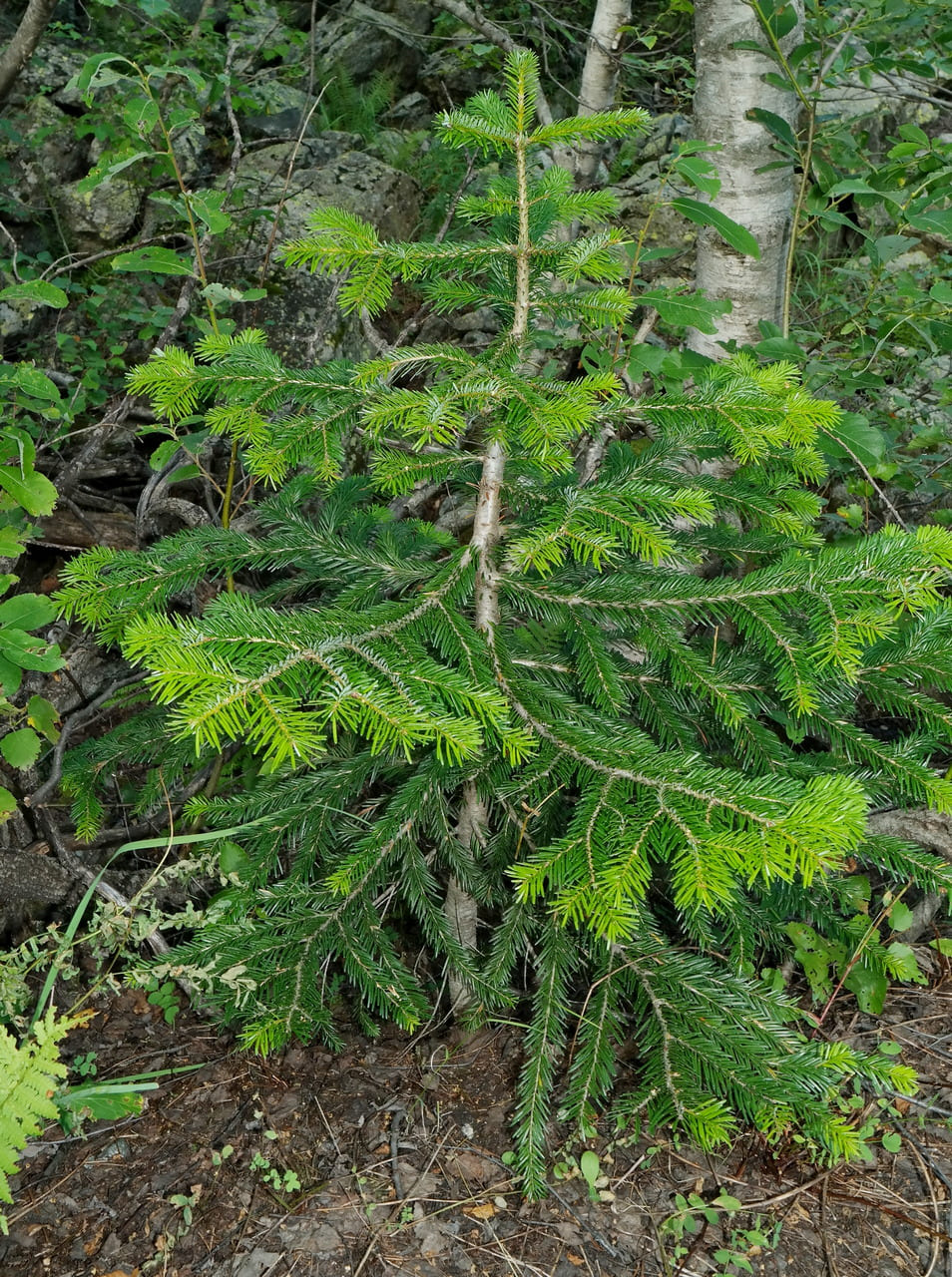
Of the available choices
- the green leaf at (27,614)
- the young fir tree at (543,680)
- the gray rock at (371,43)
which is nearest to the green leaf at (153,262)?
the young fir tree at (543,680)

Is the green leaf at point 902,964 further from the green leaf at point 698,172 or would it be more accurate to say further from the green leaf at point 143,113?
the green leaf at point 143,113

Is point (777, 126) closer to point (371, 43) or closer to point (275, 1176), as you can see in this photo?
point (275, 1176)

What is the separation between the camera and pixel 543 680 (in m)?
1.88

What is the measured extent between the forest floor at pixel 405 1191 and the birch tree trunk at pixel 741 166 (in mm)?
2480

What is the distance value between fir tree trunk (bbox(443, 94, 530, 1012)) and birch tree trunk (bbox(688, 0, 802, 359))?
4.80ft

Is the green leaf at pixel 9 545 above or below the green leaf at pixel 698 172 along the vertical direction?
below

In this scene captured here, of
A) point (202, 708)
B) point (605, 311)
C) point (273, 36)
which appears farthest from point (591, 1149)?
point (273, 36)

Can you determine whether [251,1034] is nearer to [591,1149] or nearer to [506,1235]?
[506,1235]

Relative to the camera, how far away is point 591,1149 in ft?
6.01

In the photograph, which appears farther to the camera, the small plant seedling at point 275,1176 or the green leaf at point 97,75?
the green leaf at point 97,75

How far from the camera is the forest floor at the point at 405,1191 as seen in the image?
164 centimetres

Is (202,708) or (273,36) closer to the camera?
(202,708)

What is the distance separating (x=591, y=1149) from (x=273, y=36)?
23.2 ft

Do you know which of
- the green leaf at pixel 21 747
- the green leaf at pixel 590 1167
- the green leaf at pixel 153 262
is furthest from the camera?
the green leaf at pixel 153 262
